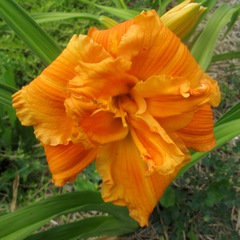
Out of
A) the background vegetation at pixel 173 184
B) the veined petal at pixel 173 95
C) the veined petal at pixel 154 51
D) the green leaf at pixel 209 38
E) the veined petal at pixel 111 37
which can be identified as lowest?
the background vegetation at pixel 173 184

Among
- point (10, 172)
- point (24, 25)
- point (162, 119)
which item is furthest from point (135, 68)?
point (10, 172)

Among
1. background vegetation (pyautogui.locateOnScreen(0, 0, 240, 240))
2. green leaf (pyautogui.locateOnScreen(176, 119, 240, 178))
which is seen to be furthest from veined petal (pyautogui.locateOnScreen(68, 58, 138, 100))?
background vegetation (pyautogui.locateOnScreen(0, 0, 240, 240))

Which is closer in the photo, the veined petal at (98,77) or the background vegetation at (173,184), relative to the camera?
the veined petal at (98,77)

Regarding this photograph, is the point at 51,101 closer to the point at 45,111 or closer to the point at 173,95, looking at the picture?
the point at 45,111

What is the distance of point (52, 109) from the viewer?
2.22ft

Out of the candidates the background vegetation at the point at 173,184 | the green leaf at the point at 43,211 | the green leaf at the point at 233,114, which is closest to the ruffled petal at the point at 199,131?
the green leaf at the point at 233,114

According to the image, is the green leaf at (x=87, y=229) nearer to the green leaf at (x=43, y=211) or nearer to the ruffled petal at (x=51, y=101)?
the green leaf at (x=43, y=211)

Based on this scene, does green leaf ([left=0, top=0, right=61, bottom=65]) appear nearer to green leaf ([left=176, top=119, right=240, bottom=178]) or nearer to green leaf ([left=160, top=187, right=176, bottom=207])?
green leaf ([left=176, top=119, right=240, bottom=178])

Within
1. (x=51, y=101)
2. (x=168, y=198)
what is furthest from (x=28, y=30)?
(x=168, y=198)

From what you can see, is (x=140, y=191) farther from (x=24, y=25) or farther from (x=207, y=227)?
(x=207, y=227)

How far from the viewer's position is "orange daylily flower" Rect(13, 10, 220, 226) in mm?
623

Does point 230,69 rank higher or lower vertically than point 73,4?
lower

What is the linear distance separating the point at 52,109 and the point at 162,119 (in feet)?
0.63

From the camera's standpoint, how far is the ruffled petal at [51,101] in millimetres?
648
